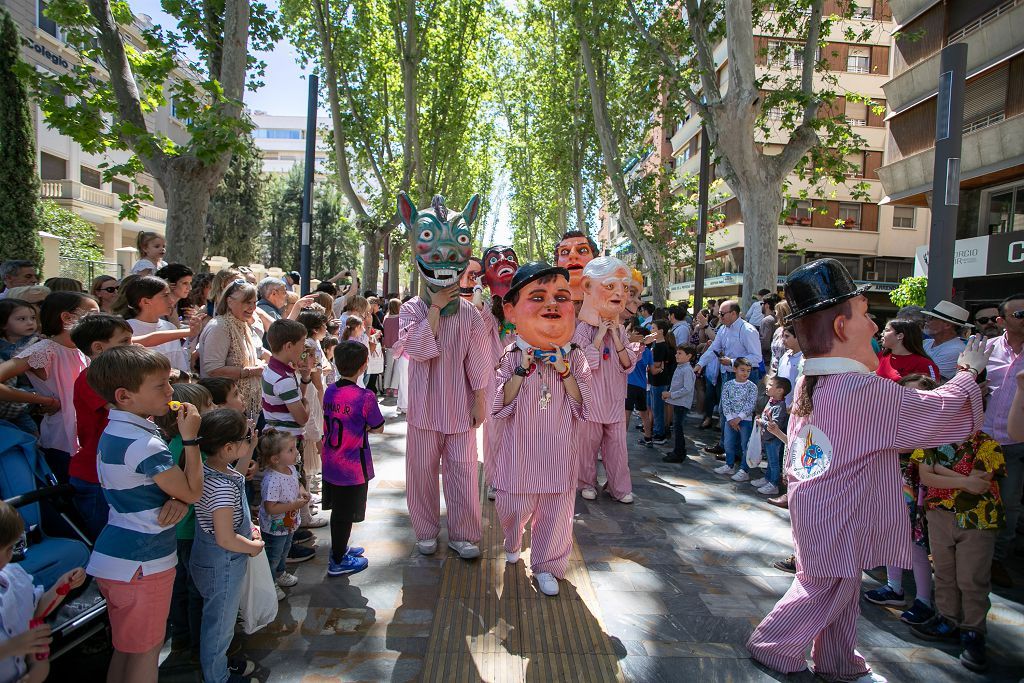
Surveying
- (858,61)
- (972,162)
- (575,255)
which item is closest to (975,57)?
(972,162)

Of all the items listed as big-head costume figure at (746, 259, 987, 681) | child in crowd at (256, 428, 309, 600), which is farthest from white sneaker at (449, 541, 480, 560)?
big-head costume figure at (746, 259, 987, 681)

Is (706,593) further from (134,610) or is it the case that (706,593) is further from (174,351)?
(174,351)

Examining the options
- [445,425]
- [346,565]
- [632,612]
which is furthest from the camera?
[445,425]

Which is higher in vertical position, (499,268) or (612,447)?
(499,268)

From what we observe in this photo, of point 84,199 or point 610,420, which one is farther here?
point 84,199

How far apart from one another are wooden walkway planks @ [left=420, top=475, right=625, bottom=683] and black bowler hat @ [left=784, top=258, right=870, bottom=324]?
1.94 m

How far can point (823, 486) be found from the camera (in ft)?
9.47

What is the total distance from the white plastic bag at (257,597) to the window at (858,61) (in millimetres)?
29690

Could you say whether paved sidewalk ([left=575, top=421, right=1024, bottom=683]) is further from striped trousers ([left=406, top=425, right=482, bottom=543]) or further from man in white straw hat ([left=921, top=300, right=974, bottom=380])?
man in white straw hat ([left=921, top=300, right=974, bottom=380])

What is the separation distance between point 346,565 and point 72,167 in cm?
2667

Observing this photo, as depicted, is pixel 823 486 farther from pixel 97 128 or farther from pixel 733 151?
pixel 733 151

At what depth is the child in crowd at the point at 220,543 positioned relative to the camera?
2.74 metres

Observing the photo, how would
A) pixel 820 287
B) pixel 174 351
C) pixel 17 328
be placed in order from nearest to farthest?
pixel 820 287 → pixel 17 328 → pixel 174 351

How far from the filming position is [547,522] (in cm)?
383
